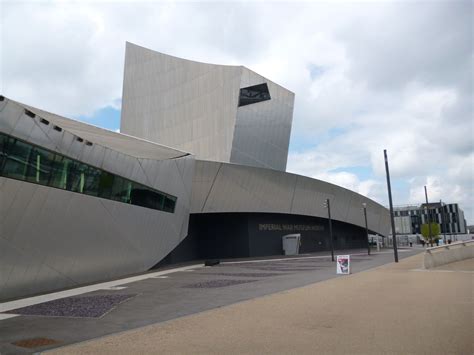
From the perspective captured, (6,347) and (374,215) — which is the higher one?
(374,215)

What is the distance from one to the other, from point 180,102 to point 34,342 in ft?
133

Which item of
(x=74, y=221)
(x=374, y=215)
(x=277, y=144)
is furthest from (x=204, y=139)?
(x=74, y=221)

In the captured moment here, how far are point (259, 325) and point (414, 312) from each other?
3104mm

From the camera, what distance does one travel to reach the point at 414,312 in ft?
27.5

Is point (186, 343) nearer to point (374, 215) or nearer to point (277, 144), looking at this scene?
point (277, 144)

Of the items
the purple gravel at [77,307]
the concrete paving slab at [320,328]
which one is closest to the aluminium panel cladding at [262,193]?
the purple gravel at [77,307]

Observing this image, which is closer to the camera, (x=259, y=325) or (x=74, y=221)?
(x=259, y=325)

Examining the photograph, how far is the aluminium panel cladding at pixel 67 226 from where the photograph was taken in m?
12.1

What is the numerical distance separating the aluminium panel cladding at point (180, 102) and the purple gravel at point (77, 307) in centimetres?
2818

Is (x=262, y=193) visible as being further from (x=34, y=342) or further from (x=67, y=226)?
(x=34, y=342)

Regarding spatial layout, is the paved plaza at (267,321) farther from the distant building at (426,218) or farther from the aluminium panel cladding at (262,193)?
the distant building at (426,218)

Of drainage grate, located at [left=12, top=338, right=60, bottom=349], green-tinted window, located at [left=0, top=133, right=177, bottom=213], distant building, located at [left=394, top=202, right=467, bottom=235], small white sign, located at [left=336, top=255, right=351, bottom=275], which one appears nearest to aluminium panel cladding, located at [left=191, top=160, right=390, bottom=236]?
green-tinted window, located at [left=0, top=133, right=177, bottom=213]

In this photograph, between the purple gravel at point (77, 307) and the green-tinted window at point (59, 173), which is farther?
the green-tinted window at point (59, 173)

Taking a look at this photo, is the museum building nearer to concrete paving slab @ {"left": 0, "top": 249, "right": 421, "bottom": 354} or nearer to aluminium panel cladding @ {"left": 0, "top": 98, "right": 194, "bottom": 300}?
aluminium panel cladding @ {"left": 0, "top": 98, "right": 194, "bottom": 300}
